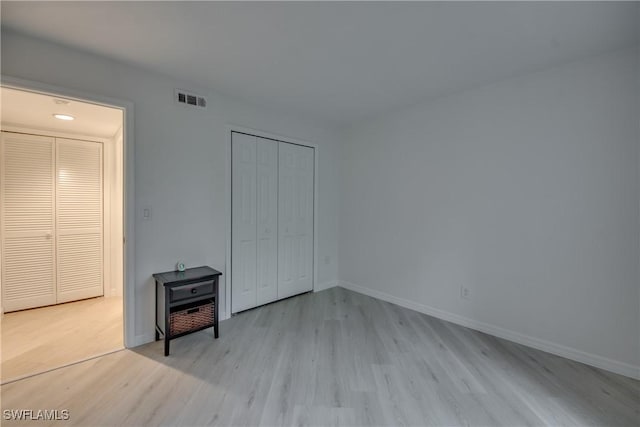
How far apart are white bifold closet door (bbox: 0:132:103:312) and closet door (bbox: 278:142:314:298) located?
8.13 feet

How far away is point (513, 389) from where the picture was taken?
195cm

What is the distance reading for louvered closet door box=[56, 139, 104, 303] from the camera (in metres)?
3.49

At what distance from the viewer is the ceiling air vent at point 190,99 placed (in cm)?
274

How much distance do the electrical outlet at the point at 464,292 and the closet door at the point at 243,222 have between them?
235cm

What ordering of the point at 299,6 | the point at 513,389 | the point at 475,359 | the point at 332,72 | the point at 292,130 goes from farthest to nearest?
the point at 292,130, the point at 332,72, the point at 475,359, the point at 513,389, the point at 299,6

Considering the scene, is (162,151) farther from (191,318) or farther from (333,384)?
(333,384)

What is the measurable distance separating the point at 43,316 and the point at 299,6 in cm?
409

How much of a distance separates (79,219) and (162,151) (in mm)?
2002

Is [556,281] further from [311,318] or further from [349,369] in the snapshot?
[311,318]

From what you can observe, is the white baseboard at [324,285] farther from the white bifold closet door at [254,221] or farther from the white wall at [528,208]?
the white wall at [528,208]

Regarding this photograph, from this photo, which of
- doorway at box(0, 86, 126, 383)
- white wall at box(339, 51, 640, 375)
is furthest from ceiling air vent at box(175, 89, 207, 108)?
white wall at box(339, 51, 640, 375)

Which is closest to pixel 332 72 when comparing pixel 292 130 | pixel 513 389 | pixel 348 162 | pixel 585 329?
pixel 292 130

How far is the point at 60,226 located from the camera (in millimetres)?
3479

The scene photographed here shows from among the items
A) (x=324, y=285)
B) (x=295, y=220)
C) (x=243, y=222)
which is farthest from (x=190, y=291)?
(x=324, y=285)
